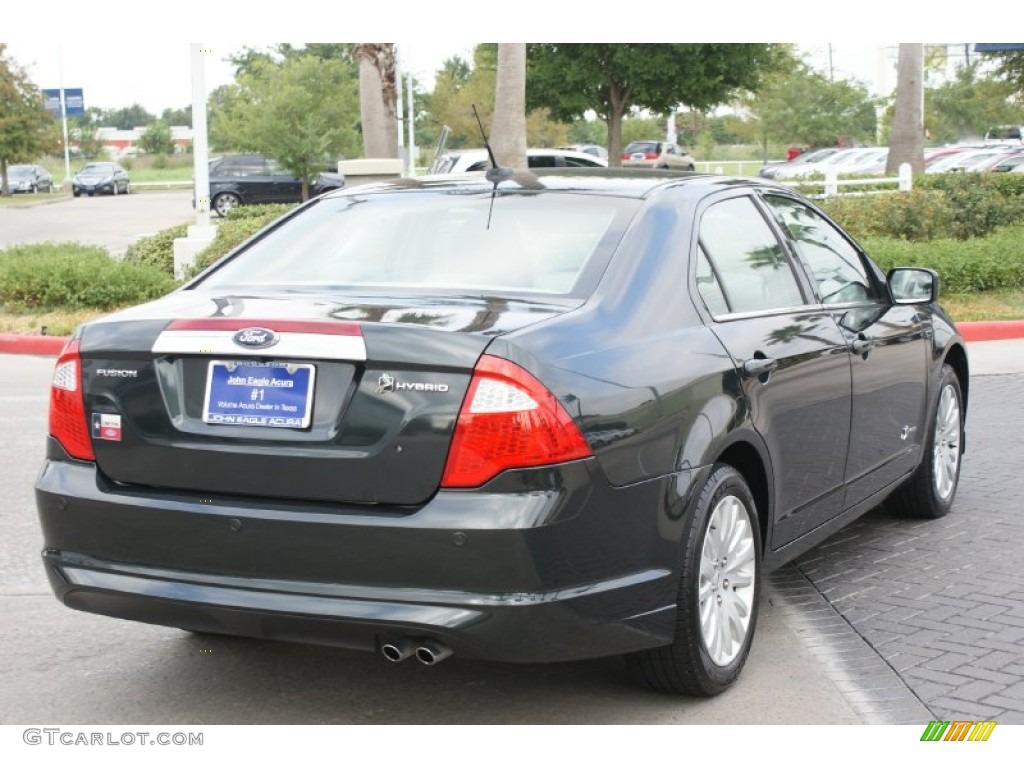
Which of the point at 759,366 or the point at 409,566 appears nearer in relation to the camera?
the point at 409,566

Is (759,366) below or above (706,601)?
above

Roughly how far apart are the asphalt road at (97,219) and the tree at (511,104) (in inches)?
340

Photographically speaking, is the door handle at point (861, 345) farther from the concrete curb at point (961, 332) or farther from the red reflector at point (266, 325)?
the concrete curb at point (961, 332)

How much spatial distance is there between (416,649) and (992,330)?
38.1 feet

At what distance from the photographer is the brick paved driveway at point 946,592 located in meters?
4.72

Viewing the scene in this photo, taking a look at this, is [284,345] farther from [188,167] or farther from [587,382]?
[188,167]

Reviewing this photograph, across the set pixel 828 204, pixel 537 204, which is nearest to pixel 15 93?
pixel 828 204

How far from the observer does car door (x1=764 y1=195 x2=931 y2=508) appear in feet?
19.0

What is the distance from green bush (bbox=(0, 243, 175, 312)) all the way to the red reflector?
12.2 metres

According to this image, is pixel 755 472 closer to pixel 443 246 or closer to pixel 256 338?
pixel 443 246

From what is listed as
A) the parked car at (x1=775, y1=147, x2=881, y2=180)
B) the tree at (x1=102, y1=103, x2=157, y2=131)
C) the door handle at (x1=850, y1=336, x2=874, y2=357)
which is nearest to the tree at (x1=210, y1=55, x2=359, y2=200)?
the parked car at (x1=775, y1=147, x2=881, y2=180)

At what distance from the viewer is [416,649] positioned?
3939 mm

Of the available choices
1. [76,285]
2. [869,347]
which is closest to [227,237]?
[76,285]

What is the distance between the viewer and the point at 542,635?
12.9 feet
